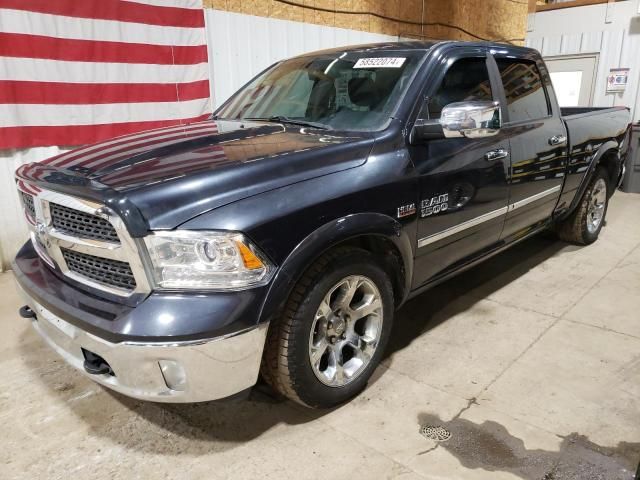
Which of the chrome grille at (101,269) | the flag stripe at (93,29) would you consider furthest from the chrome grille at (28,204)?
the flag stripe at (93,29)

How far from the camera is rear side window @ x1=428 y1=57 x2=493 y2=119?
2.73 meters

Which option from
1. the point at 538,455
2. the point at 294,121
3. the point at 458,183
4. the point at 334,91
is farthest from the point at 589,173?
the point at 538,455

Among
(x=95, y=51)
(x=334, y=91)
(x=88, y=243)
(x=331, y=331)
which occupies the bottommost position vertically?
(x=331, y=331)

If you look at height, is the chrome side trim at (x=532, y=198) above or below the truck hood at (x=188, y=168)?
below

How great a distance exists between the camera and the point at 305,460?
7.00 feet

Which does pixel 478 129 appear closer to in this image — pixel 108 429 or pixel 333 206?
pixel 333 206

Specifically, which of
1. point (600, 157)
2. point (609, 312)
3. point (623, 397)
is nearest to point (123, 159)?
point (623, 397)

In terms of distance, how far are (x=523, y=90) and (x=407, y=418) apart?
2461mm

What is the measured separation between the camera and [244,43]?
5.48 meters

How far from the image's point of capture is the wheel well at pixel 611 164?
470 centimetres

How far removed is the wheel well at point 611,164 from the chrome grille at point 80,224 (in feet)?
14.7

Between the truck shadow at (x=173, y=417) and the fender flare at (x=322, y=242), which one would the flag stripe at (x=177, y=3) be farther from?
the fender flare at (x=322, y=242)

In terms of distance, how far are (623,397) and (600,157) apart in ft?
8.88

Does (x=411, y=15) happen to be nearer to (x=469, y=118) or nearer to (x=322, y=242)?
(x=469, y=118)
